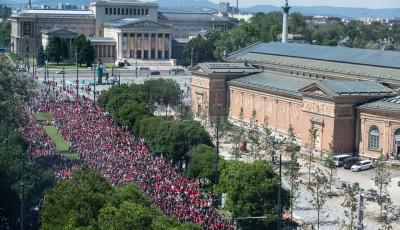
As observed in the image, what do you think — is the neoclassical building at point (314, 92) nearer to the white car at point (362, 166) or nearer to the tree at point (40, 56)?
the white car at point (362, 166)

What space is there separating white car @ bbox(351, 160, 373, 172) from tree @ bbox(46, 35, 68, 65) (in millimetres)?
99270

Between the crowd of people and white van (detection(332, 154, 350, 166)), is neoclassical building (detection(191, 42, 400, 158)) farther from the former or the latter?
the crowd of people

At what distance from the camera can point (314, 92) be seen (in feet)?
229

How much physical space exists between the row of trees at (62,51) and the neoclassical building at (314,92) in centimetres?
5460

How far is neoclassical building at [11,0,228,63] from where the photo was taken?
6516 inches

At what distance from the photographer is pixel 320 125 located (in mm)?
69125

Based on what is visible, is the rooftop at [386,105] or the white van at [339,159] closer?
the white van at [339,159]

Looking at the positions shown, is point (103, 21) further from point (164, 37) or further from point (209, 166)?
point (209, 166)

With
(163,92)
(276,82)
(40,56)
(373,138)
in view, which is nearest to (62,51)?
(40,56)

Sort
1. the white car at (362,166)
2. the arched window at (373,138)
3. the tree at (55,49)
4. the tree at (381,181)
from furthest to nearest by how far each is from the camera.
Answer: the tree at (55,49) → the arched window at (373,138) → the white car at (362,166) → the tree at (381,181)

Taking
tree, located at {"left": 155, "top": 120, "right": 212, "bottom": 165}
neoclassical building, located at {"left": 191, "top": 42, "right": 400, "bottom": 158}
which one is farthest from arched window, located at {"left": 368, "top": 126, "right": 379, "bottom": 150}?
tree, located at {"left": 155, "top": 120, "right": 212, "bottom": 165}

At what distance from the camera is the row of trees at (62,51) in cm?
14850

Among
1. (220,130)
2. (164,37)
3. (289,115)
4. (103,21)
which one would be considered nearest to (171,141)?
(220,130)

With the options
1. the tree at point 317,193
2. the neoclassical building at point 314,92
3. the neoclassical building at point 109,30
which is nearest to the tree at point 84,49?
the neoclassical building at point 109,30
